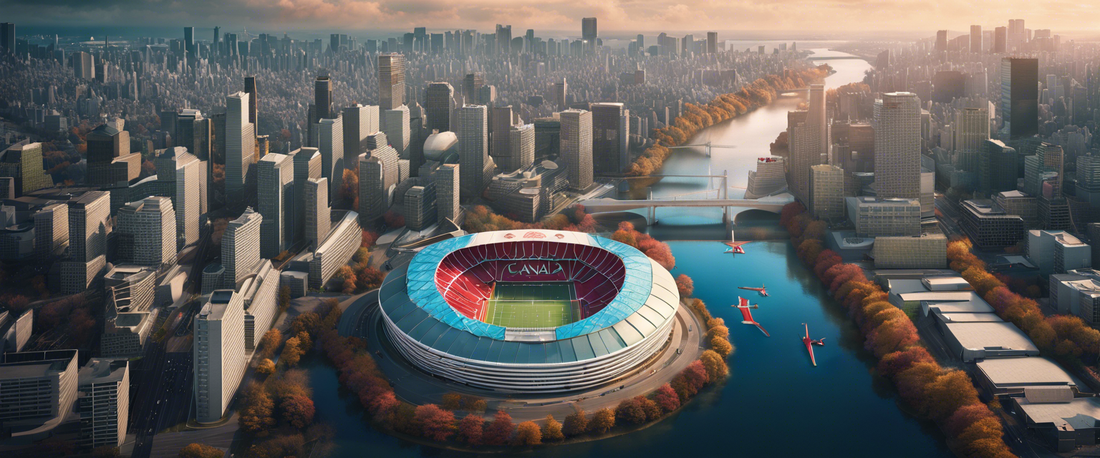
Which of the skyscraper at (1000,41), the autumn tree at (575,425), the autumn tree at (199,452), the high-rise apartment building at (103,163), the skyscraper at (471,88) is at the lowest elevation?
the autumn tree at (199,452)

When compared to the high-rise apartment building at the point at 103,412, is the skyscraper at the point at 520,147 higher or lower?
higher

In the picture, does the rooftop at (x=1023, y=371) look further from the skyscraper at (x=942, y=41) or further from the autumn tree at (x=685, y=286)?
the skyscraper at (x=942, y=41)

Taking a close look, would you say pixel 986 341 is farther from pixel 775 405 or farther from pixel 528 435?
pixel 528 435

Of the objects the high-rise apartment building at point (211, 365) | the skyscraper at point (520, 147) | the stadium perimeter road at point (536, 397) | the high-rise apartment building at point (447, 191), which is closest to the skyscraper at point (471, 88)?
the skyscraper at point (520, 147)

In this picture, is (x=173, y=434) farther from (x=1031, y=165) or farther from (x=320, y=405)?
(x=1031, y=165)

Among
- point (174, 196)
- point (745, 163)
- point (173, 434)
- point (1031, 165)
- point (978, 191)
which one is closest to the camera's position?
point (173, 434)

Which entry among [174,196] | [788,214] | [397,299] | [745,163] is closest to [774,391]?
[397,299]

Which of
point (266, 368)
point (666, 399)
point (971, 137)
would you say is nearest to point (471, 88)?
point (971, 137)
